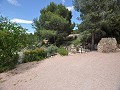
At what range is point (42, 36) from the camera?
2286cm

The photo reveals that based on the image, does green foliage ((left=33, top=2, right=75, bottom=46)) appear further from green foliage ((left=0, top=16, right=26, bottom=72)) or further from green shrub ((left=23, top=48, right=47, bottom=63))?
green foliage ((left=0, top=16, right=26, bottom=72))

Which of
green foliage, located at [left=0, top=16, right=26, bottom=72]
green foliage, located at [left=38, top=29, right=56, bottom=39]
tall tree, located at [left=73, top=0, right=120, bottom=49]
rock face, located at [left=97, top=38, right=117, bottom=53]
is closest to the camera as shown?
green foliage, located at [left=0, top=16, right=26, bottom=72]

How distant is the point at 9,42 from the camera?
12.3m

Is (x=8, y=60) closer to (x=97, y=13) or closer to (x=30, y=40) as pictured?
(x=30, y=40)

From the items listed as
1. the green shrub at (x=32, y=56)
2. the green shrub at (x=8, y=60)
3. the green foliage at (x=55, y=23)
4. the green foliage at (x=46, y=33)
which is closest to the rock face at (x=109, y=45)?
the green shrub at (x=32, y=56)

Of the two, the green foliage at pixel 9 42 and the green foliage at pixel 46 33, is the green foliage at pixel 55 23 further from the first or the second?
the green foliage at pixel 9 42

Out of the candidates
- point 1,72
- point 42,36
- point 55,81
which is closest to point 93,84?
point 55,81

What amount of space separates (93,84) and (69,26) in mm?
18183

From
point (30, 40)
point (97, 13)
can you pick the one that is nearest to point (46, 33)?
point (30, 40)

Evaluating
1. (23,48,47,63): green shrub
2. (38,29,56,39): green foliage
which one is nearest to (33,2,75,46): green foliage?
(38,29,56,39): green foliage

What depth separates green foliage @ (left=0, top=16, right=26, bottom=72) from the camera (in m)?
11.9

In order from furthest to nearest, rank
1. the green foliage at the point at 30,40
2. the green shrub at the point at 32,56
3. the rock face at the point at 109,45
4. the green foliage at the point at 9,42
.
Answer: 1. the rock face at the point at 109,45
2. the green foliage at the point at 30,40
3. the green shrub at the point at 32,56
4. the green foliage at the point at 9,42

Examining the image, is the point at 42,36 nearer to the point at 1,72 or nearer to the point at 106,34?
the point at 106,34

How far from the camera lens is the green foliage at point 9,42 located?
11937 mm
